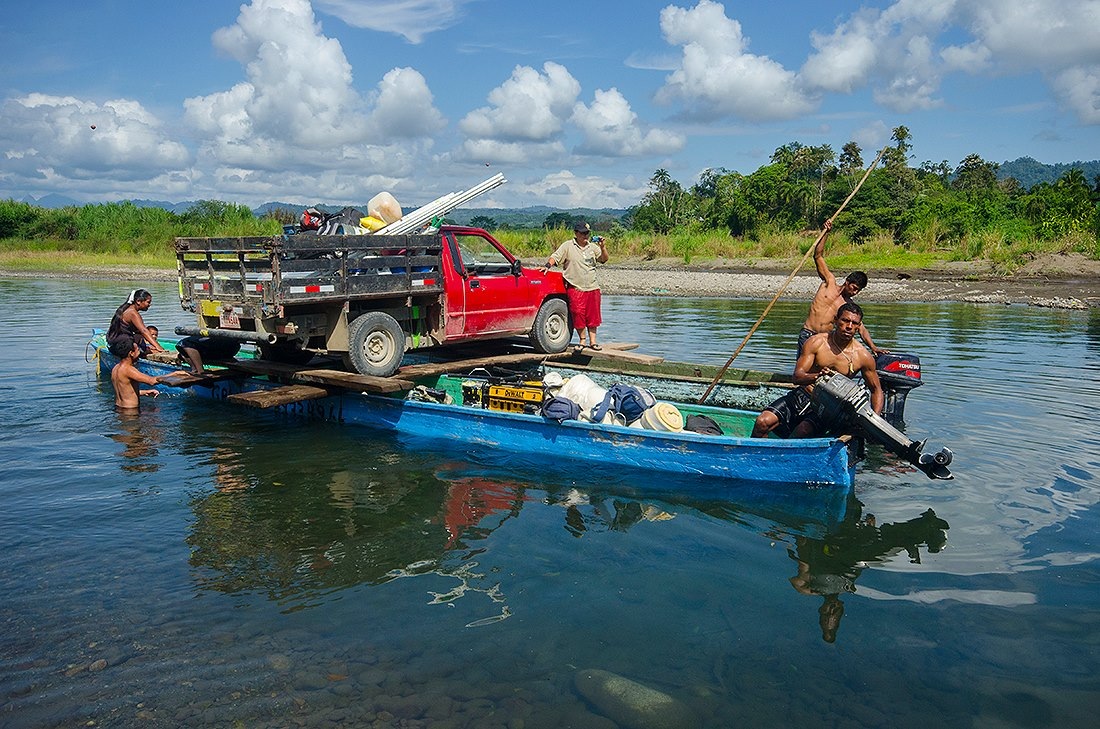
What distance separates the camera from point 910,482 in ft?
27.7

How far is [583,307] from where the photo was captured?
39.6 feet

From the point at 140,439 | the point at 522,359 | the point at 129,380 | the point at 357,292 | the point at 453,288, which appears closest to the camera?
the point at 357,292

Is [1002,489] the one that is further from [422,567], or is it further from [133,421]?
[133,421]

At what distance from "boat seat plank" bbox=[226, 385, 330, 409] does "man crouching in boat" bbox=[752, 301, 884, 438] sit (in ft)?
17.2

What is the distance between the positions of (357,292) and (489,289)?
1.95 m

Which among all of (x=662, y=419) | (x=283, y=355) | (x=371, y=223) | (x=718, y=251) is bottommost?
(x=662, y=419)

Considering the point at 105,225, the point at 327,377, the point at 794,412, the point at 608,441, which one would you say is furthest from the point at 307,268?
the point at 105,225

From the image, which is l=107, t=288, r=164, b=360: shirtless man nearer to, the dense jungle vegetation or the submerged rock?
the submerged rock

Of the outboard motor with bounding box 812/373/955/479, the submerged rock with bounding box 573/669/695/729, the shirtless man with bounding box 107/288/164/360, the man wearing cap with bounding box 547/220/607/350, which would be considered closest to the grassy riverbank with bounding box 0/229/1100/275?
the shirtless man with bounding box 107/288/164/360

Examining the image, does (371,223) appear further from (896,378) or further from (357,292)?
(896,378)

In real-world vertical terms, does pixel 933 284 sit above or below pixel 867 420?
above

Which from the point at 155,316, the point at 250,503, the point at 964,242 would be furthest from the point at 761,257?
the point at 250,503

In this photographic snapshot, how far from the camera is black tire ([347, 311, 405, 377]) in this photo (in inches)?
371

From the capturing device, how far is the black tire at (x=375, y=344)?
9.42 meters
